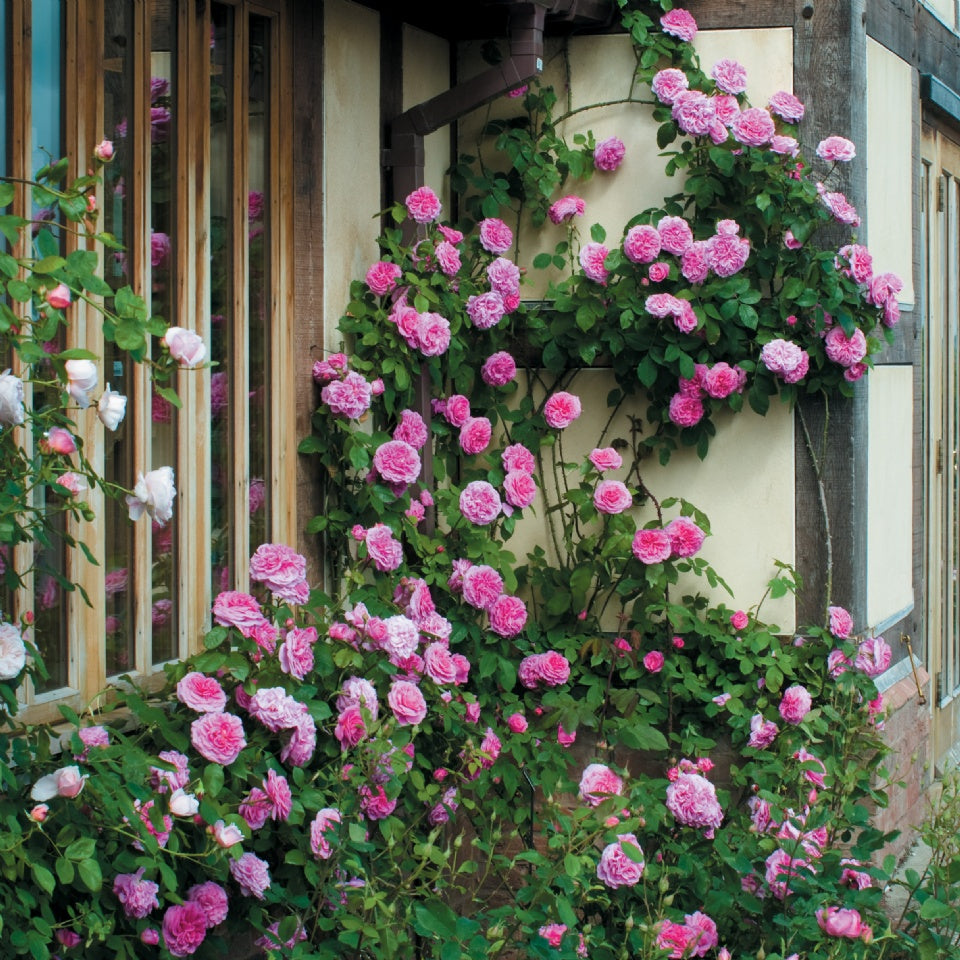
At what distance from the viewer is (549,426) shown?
181 inches

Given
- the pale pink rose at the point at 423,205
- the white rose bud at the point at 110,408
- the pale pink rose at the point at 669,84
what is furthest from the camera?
the pale pink rose at the point at 669,84

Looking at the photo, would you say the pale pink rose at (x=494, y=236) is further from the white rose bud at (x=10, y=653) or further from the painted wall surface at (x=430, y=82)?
the white rose bud at (x=10, y=653)

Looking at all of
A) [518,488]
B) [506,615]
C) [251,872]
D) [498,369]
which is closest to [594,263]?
[498,369]

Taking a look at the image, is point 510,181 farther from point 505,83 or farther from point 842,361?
point 842,361

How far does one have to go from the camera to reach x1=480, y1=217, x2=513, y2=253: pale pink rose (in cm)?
447

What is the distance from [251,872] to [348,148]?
6.97 feet

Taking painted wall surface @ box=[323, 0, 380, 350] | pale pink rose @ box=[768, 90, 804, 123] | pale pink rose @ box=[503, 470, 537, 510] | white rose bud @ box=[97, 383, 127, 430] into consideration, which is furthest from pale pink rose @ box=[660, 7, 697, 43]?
white rose bud @ box=[97, 383, 127, 430]

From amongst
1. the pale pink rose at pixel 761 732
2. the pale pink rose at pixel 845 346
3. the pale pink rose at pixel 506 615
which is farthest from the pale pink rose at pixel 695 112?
the pale pink rose at pixel 761 732

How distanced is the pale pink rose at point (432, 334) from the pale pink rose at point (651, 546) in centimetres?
92

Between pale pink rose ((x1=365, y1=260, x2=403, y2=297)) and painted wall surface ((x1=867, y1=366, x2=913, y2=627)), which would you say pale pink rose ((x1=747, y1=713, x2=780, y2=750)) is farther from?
pale pink rose ((x1=365, y1=260, x2=403, y2=297))

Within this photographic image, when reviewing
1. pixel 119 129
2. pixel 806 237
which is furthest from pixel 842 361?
pixel 119 129

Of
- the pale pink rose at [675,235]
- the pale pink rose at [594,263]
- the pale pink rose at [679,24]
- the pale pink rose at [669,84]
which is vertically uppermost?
the pale pink rose at [679,24]

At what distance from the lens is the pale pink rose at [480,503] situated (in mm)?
4176

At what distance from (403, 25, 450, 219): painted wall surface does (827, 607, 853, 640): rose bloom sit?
1.89m
